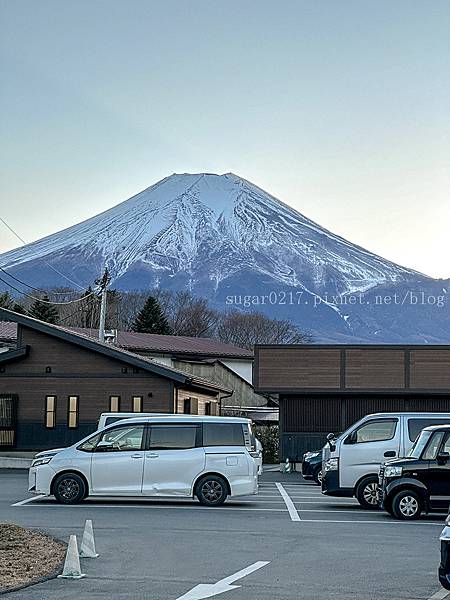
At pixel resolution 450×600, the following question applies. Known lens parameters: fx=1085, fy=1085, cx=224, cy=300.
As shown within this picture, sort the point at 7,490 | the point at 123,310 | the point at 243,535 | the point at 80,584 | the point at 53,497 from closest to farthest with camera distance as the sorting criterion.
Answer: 1. the point at 80,584
2. the point at 243,535
3. the point at 53,497
4. the point at 7,490
5. the point at 123,310

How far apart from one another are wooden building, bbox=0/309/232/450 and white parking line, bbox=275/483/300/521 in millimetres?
10414

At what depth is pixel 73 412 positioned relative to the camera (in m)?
38.1

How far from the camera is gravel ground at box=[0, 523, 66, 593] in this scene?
36.7ft

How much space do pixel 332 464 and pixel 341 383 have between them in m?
16.4

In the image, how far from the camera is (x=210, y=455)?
67.9 ft

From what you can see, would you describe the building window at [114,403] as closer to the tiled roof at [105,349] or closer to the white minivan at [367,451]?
the tiled roof at [105,349]

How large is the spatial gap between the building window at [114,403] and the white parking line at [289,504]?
10717 millimetres

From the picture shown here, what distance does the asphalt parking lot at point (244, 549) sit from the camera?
35.0ft

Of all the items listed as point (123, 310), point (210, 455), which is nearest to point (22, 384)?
point (210, 455)

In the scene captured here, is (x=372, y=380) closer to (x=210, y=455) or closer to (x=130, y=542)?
(x=210, y=455)

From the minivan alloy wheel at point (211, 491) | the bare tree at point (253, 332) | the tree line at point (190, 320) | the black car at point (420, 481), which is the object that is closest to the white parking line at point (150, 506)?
the minivan alloy wheel at point (211, 491)

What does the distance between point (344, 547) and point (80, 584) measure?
15.2 feet

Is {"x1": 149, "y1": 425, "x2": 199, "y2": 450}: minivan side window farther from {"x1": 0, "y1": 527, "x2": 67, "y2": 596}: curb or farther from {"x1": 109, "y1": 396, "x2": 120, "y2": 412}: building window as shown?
{"x1": 109, "y1": 396, "x2": 120, "y2": 412}: building window

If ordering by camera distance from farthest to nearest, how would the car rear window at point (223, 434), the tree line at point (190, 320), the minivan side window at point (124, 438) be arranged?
the tree line at point (190, 320) < the car rear window at point (223, 434) < the minivan side window at point (124, 438)
